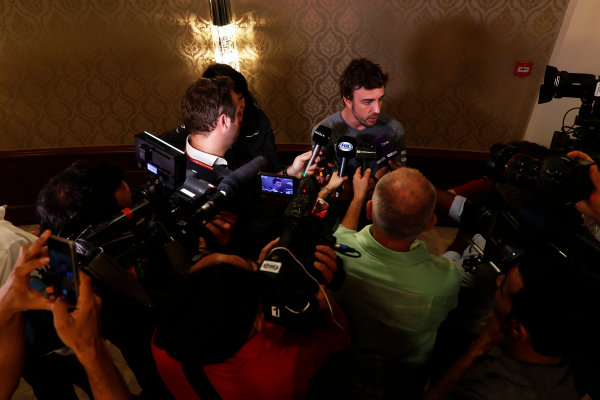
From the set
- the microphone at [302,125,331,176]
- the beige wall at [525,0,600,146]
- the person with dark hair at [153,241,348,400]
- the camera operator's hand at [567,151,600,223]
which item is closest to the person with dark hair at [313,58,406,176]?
the microphone at [302,125,331,176]

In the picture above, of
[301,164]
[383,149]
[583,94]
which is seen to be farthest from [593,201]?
[301,164]

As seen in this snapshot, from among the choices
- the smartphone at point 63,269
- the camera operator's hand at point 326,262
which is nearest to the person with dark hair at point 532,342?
the camera operator's hand at point 326,262

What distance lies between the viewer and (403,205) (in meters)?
1.10

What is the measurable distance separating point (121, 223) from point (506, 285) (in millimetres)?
1145

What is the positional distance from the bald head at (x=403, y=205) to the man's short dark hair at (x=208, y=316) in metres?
0.48

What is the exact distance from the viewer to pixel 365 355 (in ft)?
2.43

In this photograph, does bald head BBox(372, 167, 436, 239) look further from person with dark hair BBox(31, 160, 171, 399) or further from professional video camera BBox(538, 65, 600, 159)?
professional video camera BBox(538, 65, 600, 159)

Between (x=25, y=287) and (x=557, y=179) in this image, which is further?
(x=557, y=179)

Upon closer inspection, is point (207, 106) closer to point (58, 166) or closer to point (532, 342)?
point (532, 342)

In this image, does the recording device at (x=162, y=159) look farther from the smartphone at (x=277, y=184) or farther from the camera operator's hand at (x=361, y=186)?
the camera operator's hand at (x=361, y=186)

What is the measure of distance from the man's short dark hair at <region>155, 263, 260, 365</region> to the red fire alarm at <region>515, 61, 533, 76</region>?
9.23 ft

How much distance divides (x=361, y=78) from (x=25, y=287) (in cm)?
174

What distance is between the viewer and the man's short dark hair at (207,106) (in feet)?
5.41

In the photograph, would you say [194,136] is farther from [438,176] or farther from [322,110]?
[438,176]
